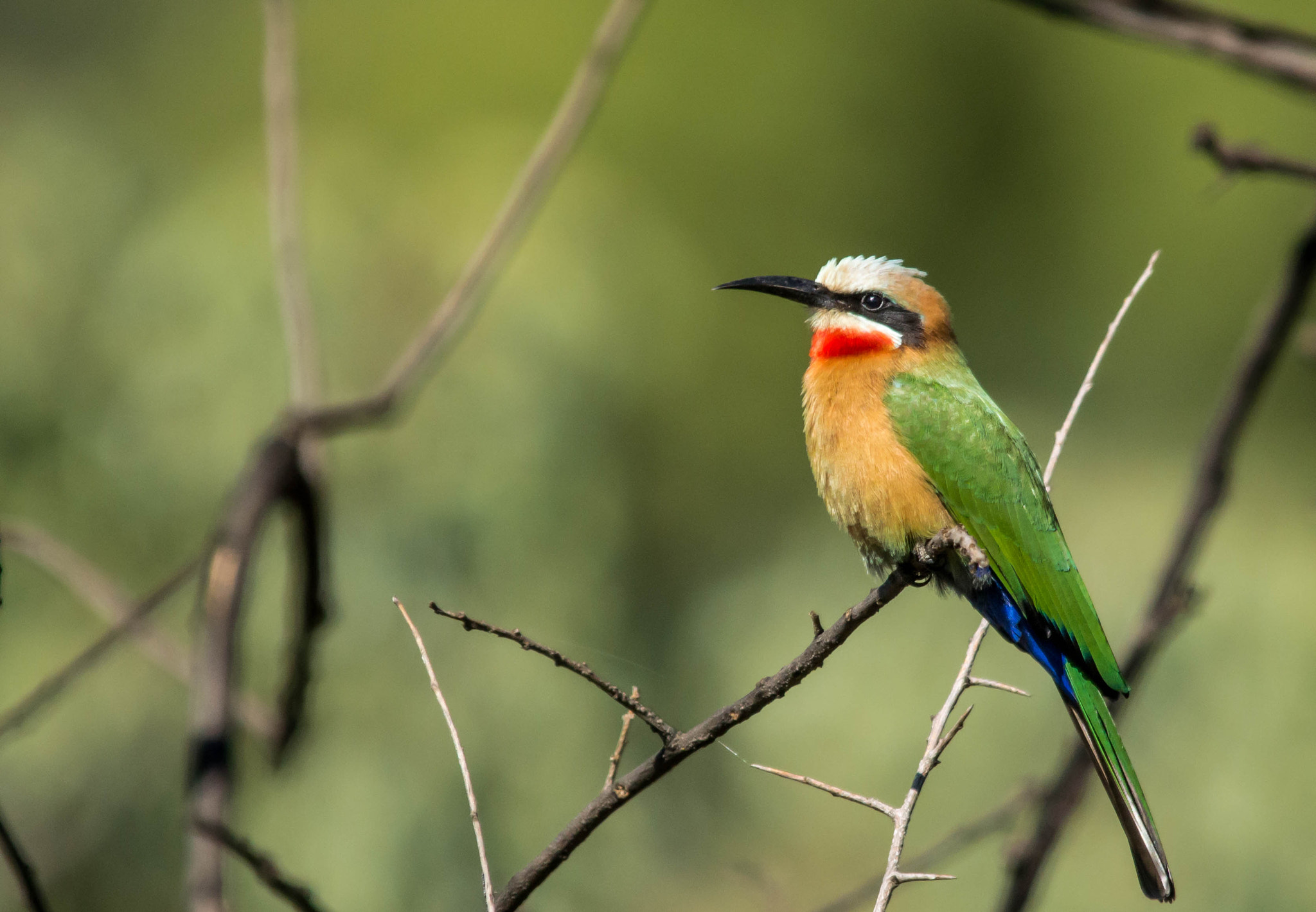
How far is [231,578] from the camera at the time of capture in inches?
88.3

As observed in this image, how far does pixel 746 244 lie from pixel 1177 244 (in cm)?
226

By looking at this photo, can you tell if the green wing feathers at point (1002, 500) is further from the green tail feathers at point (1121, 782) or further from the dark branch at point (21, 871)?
the dark branch at point (21, 871)

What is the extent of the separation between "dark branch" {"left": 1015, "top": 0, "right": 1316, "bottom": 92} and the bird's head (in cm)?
78

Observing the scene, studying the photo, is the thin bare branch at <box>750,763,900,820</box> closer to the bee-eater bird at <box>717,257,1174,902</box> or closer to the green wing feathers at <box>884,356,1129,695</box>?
the bee-eater bird at <box>717,257,1174,902</box>

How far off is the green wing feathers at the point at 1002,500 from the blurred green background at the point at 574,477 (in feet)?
2.82

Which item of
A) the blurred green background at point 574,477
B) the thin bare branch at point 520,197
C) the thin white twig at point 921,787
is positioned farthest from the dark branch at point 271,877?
the thin bare branch at point 520,197

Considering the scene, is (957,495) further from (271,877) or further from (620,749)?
(271,877)

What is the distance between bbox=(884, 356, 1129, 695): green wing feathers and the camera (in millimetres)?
2797

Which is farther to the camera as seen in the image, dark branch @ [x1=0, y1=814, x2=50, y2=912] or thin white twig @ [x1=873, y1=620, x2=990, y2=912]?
thin white twig @ [x1=873, y1=620, x2=990, y2=912]

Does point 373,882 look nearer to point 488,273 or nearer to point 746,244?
point 488,273

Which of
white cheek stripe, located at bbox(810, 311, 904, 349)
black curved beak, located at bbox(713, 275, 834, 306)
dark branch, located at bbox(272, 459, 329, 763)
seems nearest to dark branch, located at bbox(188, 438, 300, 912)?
dark branch, located at bbox(272, 459, 329, 763)

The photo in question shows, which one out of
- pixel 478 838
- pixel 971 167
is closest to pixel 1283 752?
pixel 478 838

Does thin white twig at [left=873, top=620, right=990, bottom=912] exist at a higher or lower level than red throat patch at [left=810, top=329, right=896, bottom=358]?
lower

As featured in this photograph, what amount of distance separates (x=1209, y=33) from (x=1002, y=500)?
3.39ft
